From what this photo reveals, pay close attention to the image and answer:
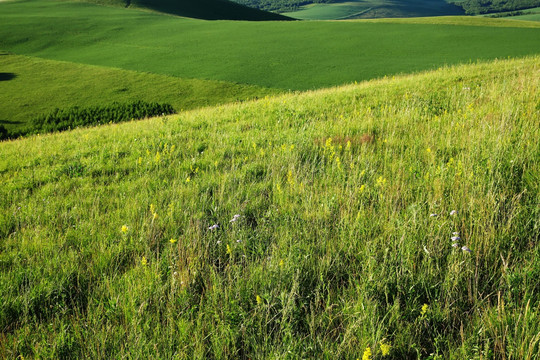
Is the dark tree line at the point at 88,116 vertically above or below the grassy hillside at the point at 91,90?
below

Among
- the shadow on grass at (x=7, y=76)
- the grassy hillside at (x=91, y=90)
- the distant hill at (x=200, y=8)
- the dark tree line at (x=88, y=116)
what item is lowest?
the dark tree line at (x=88, y=116)

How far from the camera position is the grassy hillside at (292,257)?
7.22 ft

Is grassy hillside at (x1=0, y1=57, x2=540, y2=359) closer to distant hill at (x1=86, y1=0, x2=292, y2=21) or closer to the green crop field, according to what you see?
the green crop field

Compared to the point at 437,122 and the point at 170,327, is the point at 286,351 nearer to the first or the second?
the point at 170,327

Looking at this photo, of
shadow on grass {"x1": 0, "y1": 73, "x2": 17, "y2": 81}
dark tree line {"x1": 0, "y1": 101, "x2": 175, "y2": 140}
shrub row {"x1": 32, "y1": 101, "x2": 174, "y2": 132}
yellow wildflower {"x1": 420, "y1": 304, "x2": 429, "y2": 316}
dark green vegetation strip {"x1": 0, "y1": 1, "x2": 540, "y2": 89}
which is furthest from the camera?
shadow on grass {"x1": 0, "y1": 73, "x2": 17, "y2": 81}

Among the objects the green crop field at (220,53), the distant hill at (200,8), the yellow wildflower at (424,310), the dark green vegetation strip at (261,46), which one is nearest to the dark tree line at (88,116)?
the green crop field at (220,53)

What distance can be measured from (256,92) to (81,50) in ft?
109

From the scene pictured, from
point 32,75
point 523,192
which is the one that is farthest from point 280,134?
point 32,75

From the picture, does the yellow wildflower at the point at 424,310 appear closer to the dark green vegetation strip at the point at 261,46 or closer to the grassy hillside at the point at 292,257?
the grassy hillside at the point at 292,257

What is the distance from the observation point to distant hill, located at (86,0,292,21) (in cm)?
8650

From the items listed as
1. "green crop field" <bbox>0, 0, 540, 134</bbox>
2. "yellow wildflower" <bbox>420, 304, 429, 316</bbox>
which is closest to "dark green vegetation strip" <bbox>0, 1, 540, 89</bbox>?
"green crop field" <bbox>0, 0, 540, 134</bbox>

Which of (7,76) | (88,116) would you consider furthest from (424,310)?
(7,76)

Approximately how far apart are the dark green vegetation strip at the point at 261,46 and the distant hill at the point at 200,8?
22966mm

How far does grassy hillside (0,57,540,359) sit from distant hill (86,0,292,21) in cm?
9498
